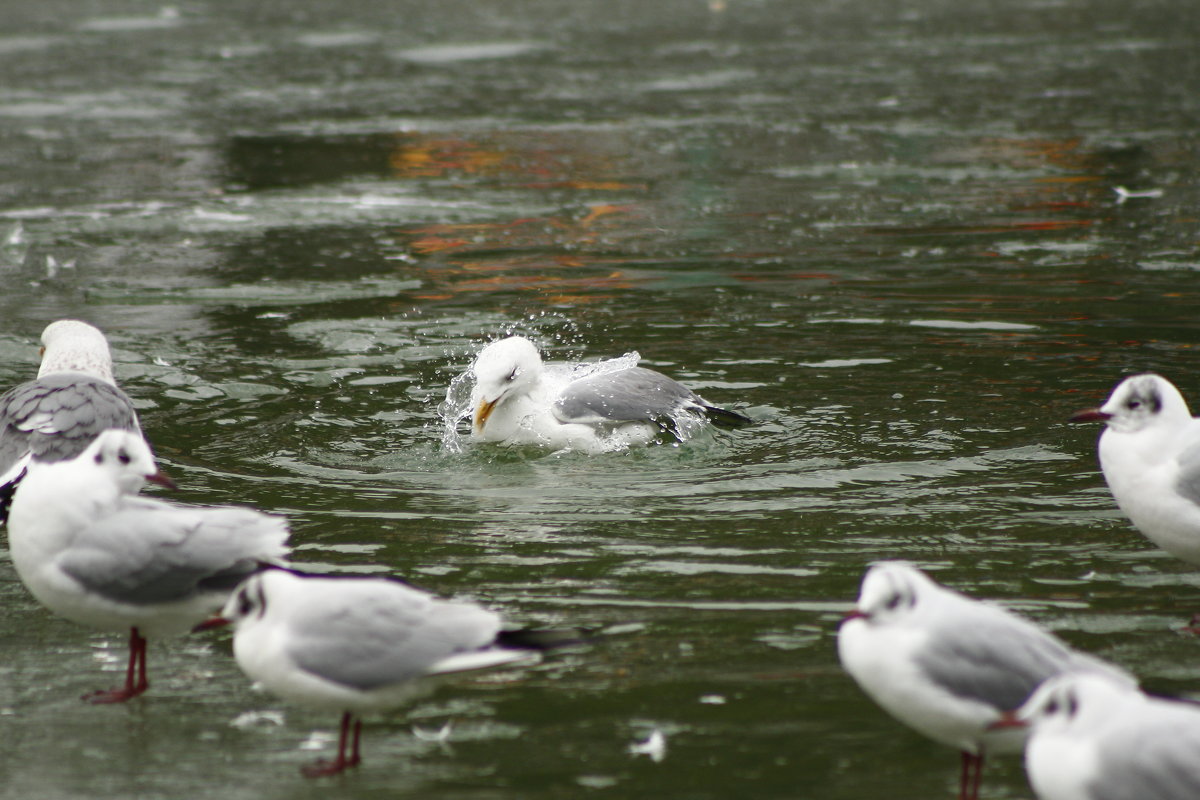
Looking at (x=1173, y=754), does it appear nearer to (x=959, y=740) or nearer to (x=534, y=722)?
(x=959, y=740)

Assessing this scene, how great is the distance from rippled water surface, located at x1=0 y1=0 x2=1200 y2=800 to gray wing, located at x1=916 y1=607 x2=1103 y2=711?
450mm

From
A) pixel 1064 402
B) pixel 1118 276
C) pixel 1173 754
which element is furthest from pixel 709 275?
pixel 1173 754

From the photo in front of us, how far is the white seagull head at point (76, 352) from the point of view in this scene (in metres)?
7.80

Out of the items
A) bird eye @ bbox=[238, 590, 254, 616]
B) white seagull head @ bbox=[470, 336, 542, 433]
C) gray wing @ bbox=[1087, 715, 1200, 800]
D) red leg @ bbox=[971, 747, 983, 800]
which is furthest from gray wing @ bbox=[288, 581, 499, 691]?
white seagull head @ bbox=[470, 336, 542, 433]

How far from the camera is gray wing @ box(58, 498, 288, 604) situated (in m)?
5.11

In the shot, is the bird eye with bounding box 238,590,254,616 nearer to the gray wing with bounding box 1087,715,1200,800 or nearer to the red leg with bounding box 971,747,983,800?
the red leg with bounding box 971,747,983,800

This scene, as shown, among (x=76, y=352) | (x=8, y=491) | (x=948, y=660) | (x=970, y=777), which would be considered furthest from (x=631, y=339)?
(x=948, y=660)

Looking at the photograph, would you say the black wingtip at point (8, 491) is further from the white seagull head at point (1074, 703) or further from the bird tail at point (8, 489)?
the white seagull head at point (1074, 703)

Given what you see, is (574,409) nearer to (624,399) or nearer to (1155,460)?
(624,399)

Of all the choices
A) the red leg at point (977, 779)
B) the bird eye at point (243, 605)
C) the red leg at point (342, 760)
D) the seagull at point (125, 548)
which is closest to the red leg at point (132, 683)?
the seagull at point (125, 548)

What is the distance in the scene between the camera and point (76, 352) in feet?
25.7

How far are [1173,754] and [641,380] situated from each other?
4869mm

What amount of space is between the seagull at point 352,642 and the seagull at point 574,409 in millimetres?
3357

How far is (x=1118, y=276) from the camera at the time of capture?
35.7 ft
